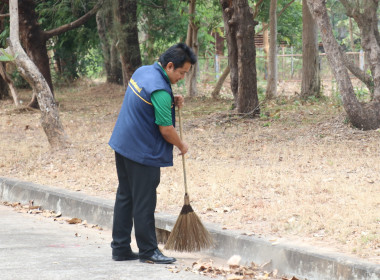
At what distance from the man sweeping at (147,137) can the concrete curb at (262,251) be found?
1.99 ft

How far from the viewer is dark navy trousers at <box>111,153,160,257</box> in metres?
5.34

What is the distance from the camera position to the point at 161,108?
5.19 metres

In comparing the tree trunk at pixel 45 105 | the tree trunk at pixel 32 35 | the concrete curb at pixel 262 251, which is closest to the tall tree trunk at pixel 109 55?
the tree trunk at pixel 32 35

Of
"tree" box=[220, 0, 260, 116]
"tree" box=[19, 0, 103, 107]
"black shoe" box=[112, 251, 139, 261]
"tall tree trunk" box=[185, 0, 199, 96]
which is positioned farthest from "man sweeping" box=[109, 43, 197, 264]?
"tall tree trunk" box=[185, 0, 199, 96]

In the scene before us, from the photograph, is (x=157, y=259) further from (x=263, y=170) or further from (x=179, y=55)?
(x=263, y=170)

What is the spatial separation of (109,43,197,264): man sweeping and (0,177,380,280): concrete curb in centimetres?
61

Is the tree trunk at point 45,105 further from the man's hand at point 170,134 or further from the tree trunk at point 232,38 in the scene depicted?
the man's hand at point 170,134

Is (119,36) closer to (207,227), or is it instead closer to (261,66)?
(207,227)

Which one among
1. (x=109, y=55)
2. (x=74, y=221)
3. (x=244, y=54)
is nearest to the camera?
(x=74, y=221)

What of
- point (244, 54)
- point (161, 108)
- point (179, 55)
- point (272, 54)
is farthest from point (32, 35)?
point (161, 108)

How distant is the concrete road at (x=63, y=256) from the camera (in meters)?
5.07

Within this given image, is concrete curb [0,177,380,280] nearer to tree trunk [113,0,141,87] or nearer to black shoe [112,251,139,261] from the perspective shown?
black shoe [112,251,139,261]

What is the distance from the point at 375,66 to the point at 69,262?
771 cm

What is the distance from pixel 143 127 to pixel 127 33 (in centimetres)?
1307
